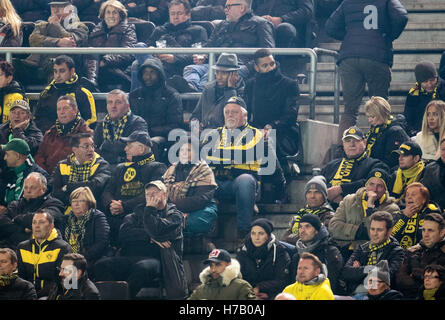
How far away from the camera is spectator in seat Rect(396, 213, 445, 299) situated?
13.1 m

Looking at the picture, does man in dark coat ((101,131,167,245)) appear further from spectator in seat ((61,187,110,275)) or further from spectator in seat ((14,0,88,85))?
spectator in seat ((14,0,88,85))

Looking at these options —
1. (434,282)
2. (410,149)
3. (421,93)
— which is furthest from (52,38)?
(434,282)

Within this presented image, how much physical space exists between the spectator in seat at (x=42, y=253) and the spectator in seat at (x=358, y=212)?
9.50 feet

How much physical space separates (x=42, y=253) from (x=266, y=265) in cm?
243

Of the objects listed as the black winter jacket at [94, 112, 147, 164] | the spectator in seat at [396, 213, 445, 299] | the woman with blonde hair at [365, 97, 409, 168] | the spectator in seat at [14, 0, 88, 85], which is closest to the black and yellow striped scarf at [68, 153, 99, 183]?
the black winter jacket at [94, 112, 147, 164]

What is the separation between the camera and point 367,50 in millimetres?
15930

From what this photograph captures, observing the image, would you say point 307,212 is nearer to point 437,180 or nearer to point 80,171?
point 437,180

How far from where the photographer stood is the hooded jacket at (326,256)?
13344 mm

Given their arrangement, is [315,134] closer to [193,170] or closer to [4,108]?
[193,170]

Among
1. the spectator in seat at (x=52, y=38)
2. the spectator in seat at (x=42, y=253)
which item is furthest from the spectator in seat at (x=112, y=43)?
the spectator in seat at (x=42, y=253)

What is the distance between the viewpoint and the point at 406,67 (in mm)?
18219

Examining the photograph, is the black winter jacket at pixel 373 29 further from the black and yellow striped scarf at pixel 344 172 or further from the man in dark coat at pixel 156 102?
the man in dark coat at pixel 156 102

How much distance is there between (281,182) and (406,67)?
12.7 ft

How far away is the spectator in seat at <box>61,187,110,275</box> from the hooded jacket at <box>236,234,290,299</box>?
5.35ft
